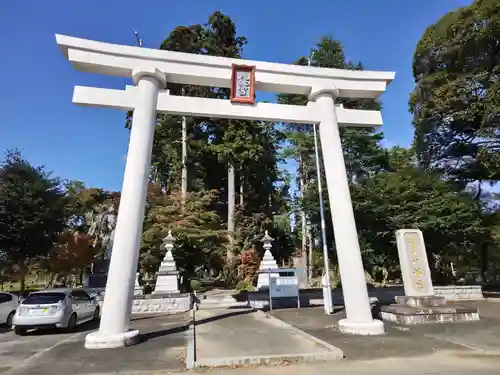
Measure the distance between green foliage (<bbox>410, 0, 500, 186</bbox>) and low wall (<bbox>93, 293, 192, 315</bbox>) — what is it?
1477cm

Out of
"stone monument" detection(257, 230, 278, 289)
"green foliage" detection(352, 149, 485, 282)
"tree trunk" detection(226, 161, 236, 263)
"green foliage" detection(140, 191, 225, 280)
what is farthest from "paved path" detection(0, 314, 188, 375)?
"tree trunk" detection(226, 161, 236, 263)

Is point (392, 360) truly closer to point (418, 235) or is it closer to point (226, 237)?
point (418, 235)

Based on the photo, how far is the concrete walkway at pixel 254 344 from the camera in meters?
5.95

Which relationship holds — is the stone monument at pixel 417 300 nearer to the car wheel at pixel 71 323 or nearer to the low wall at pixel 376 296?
the low wall at pixel 376 296

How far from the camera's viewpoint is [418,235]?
11.8m

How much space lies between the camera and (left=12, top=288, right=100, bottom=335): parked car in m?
9.93

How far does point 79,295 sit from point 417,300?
34.5 feet

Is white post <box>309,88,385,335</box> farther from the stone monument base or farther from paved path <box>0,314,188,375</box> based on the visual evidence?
paved path <box>0,314,188,375</box>

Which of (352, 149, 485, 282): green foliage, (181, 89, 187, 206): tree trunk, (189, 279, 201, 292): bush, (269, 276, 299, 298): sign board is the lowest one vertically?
(269, 276, 299, 298): sign board

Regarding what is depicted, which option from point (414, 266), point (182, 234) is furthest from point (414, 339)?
point (182, 234)

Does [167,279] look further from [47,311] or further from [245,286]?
[47,311]

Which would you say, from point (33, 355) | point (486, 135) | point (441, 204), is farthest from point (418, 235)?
point (33, 355)

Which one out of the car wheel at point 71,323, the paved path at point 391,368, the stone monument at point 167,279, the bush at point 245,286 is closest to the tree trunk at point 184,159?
the bush at point 245,286

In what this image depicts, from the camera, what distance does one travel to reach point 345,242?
8906mm
